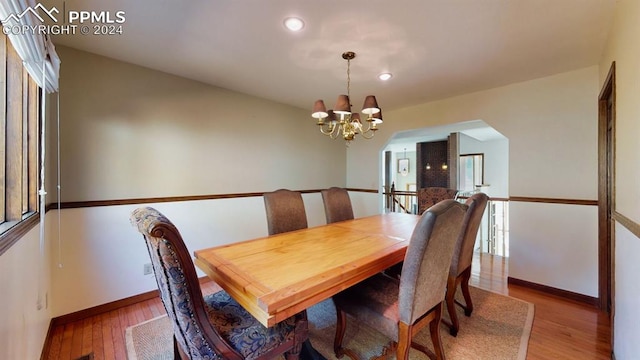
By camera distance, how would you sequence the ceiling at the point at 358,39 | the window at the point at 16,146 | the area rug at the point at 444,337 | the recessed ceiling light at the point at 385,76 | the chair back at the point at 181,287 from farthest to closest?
the recessed ceiling light at the point at 385,76, the area rug at the point at 444,337, the ceiling at the point at 358,39, the window at the point at 16,146, the chair back at the point at 181,287

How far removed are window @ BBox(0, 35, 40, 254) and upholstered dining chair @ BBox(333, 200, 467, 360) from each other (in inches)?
68.3

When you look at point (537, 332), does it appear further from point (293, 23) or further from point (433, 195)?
point (293, 23)

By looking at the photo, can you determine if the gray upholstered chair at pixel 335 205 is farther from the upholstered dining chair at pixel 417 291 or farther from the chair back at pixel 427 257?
the chair back at pixel 427 257

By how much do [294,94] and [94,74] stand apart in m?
2.07

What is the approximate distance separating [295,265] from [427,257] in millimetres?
696

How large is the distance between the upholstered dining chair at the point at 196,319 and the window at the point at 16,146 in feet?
2.10

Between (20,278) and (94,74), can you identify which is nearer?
(20,278)

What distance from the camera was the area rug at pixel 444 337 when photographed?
1797 mm

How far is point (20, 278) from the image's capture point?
1.30 m

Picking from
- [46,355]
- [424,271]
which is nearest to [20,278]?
[46,355]

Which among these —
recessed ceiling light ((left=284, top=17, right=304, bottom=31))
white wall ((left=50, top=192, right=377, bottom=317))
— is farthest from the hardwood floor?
recessed ceiling light ((left=284, top=17, right=304, bottom=31))

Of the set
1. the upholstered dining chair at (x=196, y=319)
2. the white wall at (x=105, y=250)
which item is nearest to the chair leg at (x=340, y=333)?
the upholstered dining chair at (x=196, y=319)

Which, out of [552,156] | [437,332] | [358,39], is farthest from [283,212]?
[552,156]

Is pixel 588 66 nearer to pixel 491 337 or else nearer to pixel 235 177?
pixel 491 337
